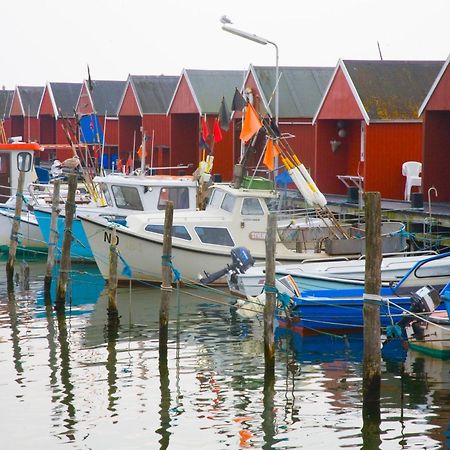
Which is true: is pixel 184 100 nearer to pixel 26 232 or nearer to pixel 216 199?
pixel 26 232

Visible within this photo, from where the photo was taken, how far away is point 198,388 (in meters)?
16.6

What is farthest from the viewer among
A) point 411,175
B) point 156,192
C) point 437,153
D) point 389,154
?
point 389,154

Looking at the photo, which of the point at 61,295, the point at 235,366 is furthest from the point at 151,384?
the point at 61,295

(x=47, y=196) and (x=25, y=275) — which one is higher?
(x=47, y=196)

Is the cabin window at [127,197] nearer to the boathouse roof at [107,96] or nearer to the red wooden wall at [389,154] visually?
the red wooden wall at [389,154]

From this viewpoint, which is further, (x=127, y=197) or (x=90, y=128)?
(x=90, y=128)

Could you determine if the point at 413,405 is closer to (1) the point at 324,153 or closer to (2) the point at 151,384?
(2) the point at 151,384

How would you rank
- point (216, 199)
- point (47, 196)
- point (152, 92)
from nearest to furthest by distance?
1. point (216, 199)
2. point (47, 196)
3. point (152, 92)

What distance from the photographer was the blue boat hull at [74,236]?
1177 inches

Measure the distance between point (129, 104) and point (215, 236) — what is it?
89.3ft

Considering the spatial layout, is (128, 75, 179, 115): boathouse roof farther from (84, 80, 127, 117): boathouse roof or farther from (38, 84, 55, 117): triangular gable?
(38, 84, 55, 117): triangular gable

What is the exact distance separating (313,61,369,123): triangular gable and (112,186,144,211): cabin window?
7892 millimetres

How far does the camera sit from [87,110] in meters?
56.9

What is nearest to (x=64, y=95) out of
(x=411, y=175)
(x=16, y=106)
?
(x=16, y=106)
